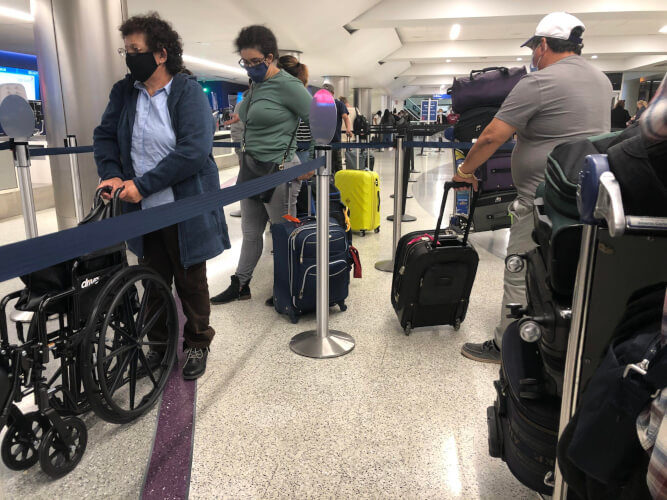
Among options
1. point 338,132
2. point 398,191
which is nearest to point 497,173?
point 398,191

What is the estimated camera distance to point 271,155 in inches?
120

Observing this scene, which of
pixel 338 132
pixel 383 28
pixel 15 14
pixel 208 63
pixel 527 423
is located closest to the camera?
pixel 527 423

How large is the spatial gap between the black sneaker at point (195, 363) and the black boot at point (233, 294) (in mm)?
874

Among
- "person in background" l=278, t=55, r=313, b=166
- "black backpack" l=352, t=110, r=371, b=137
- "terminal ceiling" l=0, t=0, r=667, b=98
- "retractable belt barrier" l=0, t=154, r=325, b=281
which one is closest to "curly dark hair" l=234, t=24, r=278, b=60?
"person in background" l=278, t=55, r=313, b=166

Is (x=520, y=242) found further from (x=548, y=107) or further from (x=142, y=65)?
(x=142, y=65)

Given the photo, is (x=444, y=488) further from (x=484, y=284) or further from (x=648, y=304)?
(x=484, y=284)

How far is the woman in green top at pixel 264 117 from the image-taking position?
9.27ft

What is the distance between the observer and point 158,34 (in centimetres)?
203

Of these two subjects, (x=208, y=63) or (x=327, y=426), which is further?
(x=208, y=63)

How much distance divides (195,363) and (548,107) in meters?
1.96

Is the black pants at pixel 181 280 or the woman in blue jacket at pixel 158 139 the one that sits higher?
the woman in blue jacket at pixel 158 139

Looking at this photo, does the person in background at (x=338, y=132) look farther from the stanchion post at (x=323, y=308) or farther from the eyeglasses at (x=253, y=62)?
the stanchion post at (x=323, y=308)

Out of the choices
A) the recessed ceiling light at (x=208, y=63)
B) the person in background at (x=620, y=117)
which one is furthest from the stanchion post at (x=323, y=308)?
the recessed ceiling light at (x=208, y=63)

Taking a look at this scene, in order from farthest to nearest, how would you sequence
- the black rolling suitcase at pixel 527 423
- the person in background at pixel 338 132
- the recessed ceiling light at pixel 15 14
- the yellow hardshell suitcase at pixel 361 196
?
the recessed ceiling light at pixel 15 14, the person in background at pixel 338 132, the yellow hardshell suitcase at pixel 361 196, the black rolling suitcase at pixel 527 423
